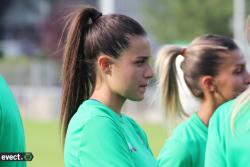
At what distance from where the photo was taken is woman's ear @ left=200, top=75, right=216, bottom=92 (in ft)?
16.6

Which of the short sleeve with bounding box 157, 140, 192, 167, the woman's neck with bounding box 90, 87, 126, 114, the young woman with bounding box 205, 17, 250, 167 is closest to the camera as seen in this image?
the young woman with bounding box 205, 17, 250, 167

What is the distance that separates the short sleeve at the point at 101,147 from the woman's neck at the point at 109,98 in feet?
0.74

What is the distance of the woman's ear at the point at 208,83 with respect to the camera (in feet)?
16.6

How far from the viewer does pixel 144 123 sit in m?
24.8

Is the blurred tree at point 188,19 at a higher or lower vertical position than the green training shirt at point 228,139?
lower

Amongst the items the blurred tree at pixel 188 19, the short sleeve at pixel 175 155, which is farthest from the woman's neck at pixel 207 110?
the blurred tree at pixel 188 19

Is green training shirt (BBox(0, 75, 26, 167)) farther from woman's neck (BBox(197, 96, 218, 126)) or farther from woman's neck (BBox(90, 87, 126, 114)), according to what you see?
woman's neck (BBox(197, 96, 218, 126))

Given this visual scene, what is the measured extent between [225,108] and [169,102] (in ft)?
5.87

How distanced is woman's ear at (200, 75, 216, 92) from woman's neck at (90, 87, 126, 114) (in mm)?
1180

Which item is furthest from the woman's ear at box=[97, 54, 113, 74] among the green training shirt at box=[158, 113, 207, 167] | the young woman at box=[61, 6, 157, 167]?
the green training shirt at box=[158, 113, 207, 167]

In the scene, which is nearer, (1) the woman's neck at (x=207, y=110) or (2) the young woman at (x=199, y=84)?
(2) the young woman at (x=199, y=84)

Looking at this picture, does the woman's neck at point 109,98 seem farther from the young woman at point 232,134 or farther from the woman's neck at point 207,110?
the woman's neck at point 207,110

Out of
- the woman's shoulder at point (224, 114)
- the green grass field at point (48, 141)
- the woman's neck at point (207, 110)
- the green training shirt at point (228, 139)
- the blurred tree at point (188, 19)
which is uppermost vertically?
the woman's shoulder at point (224, 114)

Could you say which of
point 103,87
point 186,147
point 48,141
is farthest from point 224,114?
point 48,141
